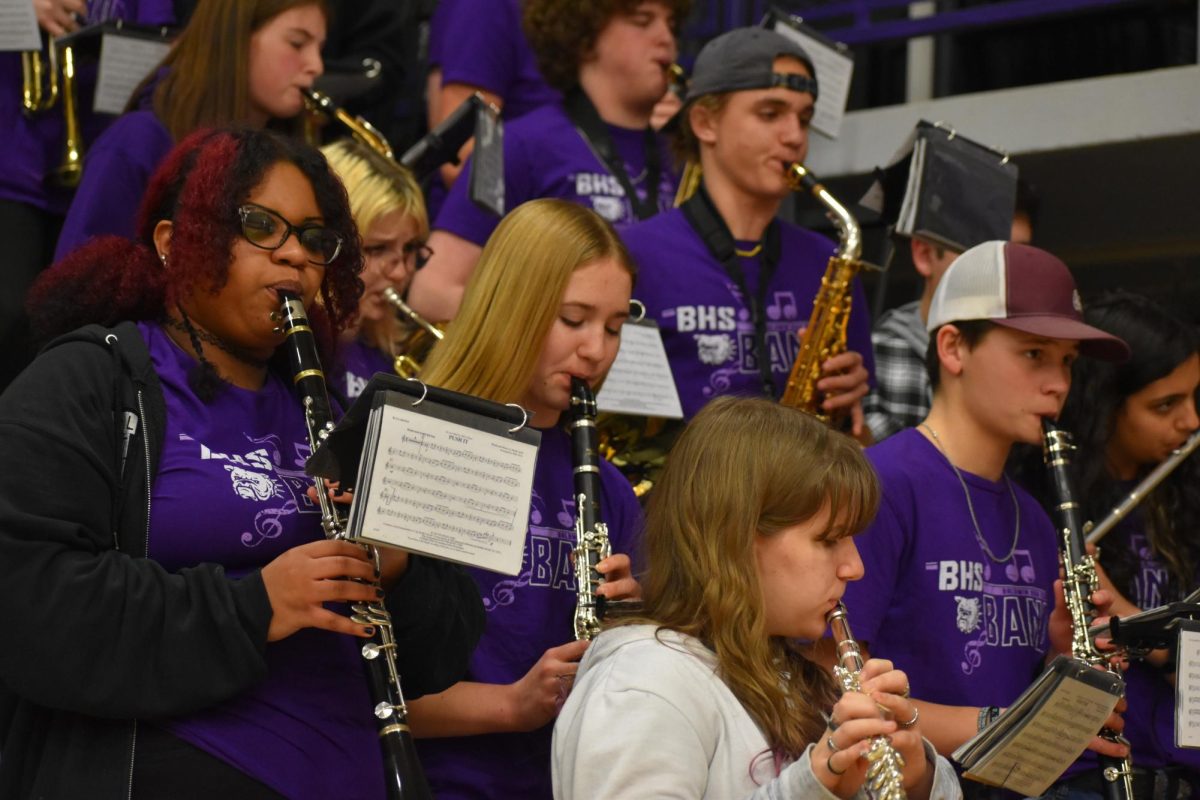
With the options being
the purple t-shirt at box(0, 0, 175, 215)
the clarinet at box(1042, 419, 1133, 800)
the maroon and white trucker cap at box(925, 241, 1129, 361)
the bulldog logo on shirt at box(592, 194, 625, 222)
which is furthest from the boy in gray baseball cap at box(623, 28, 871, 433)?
the purple t-shirt at box(0, 0, 175, 215)

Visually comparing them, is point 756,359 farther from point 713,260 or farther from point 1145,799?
point 1145,799

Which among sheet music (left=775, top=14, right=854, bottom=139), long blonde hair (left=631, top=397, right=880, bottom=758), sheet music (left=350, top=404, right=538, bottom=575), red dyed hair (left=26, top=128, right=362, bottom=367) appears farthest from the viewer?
sheet music (left=775, top=14, right=854, bottom=139)

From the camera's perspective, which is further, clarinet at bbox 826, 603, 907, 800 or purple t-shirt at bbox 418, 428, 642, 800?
purple t-shirt at bbox 418, 428, 642, 800

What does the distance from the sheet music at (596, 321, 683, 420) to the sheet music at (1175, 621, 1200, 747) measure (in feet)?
4.01

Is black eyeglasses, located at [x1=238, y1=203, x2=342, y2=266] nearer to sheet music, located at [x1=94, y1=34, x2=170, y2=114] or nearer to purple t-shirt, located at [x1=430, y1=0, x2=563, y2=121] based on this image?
sheet music, located at [x1=94, y1=34, x2=170, y2=114]

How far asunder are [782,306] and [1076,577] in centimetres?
119

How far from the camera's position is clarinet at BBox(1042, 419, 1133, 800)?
11.5 feet

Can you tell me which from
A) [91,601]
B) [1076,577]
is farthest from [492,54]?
[91,601]

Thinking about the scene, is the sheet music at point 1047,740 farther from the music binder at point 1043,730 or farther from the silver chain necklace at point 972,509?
the silver chain necklace at point 972,509

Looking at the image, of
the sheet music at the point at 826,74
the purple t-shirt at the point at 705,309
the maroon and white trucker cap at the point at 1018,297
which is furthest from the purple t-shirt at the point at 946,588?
the sheet music at the point at 826,74

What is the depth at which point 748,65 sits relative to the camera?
4.64m

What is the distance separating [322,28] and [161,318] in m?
2.00

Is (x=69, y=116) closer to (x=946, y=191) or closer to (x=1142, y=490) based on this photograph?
(x=946, y=191)

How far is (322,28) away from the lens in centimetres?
469
